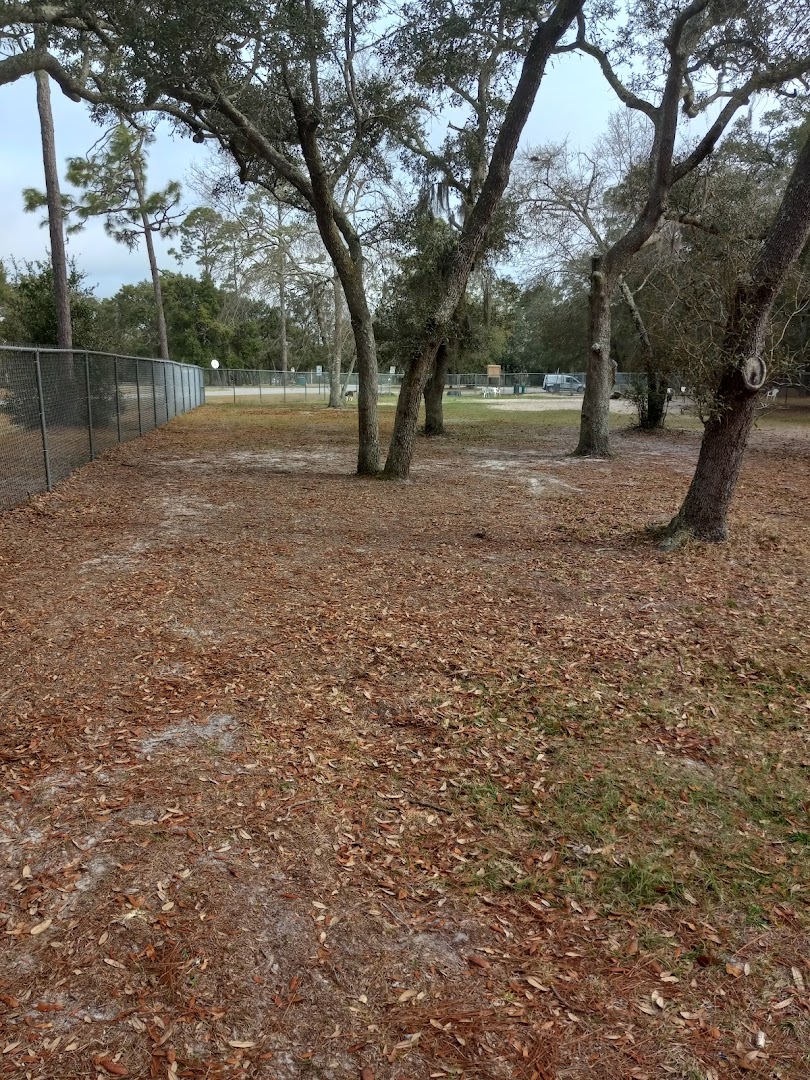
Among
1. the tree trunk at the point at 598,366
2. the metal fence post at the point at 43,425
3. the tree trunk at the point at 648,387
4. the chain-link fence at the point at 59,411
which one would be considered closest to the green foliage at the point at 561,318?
the tree trunk at the point at 648,387

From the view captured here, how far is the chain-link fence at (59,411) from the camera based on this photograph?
7996mm

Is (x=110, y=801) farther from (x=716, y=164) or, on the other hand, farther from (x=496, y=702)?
(x=716, y=164)

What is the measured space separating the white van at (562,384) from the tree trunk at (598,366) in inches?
1720

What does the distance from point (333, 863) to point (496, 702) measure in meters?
1.47

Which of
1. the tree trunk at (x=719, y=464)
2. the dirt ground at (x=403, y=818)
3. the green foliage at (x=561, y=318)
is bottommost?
the dirt ground at (x=403, y=818)

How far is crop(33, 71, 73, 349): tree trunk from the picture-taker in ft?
50.6

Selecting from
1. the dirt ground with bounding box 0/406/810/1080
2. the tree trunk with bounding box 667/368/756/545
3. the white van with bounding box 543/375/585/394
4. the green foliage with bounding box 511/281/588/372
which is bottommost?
the dirt ground with bounding box 0/406/810/1080

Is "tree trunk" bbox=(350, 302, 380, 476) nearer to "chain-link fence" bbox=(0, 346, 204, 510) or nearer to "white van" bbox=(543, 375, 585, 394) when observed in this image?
"chain-link fence" bbox=(0, 346, 204, 510)

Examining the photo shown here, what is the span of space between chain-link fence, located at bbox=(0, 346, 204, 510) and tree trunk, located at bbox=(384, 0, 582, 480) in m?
4.61

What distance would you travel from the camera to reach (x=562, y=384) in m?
59.1

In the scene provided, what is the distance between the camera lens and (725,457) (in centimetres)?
636

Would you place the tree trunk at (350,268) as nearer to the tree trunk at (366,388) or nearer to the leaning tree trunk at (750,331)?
the tree trunk at (366,388)

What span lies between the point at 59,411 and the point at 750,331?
864 centimetres

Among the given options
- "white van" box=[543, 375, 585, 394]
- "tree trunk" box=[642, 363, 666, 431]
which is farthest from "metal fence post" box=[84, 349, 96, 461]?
"white van" box=[543, 375, 585, 394]
